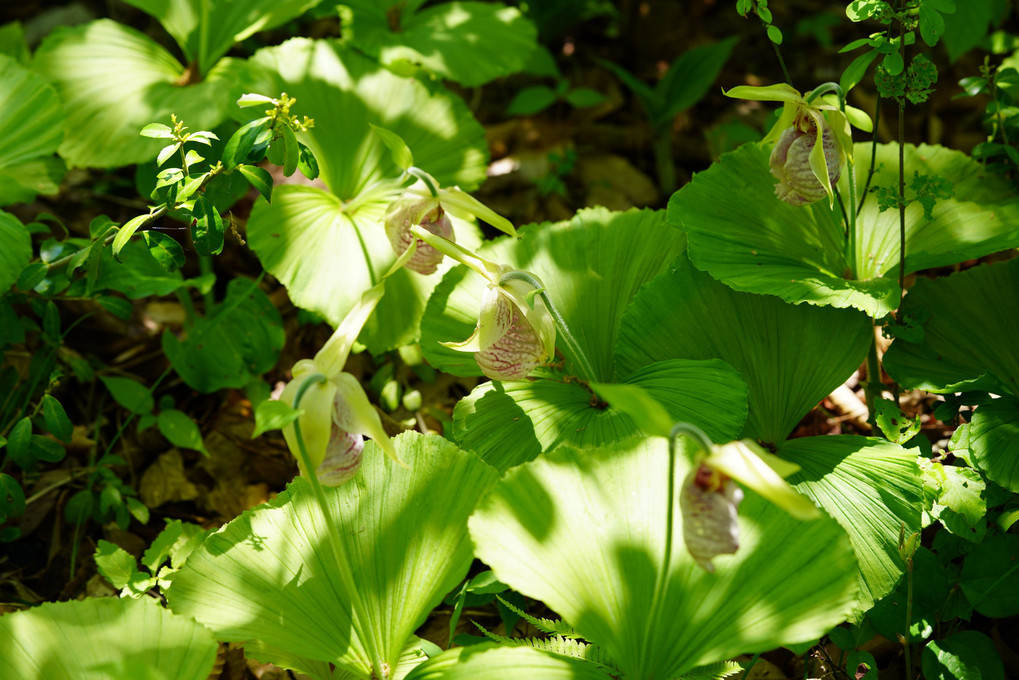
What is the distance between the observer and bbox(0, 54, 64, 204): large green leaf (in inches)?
68.9

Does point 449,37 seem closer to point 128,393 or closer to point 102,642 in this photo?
point 128,393

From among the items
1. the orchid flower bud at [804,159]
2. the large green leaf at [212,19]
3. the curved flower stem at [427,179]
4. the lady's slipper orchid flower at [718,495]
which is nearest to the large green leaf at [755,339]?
the orchid flower bud at [804,159]

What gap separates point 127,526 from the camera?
1.77 m

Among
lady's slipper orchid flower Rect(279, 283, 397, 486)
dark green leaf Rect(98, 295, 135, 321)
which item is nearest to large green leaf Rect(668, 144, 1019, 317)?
lady's slipper orchid flower Rect(279, 283, 397, 486)

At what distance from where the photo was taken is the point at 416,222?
1.48 m

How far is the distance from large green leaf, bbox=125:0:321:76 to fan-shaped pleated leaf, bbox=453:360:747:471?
1.27 m

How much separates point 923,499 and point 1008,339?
459 millimetres

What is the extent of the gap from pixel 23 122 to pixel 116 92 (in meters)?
0.34

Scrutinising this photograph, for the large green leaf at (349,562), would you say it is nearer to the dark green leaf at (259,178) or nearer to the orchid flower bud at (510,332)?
the orchid flower bud at (510,332)

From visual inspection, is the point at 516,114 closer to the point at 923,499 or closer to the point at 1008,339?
the point at 1008,339

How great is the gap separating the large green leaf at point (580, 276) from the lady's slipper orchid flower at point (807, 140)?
11.1 inches

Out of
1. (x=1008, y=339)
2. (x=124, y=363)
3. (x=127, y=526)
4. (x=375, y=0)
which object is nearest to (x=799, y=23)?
(x=375, y=0)

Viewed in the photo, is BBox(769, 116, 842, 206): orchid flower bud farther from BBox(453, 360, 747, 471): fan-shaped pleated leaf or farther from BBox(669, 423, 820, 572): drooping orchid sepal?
BBox(669, 423, 820, 572): drooping orchid sepal

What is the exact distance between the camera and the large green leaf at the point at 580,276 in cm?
165
